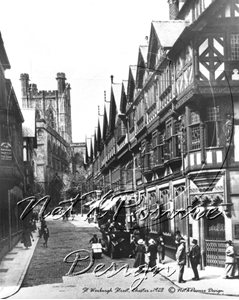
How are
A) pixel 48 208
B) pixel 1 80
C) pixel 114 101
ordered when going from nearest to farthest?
pixel 48 208 → pixel 1 80 → pixel 114 101

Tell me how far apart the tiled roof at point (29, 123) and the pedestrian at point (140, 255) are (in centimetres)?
695

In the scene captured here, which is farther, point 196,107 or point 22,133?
point 22,133

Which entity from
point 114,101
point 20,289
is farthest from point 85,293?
point 114,101

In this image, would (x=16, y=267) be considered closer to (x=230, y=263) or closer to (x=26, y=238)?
Answer: (x=26, y=238)

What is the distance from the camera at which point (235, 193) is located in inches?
779

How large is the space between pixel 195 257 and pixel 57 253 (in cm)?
496

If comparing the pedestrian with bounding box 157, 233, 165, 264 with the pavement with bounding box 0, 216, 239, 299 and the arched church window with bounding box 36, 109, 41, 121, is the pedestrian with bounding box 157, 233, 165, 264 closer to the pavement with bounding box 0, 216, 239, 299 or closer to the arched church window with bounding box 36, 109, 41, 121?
the pavement with bounding box 0, 216, 239, 299

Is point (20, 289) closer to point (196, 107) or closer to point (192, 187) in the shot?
point (192, 187)

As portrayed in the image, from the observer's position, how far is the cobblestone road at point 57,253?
17.2 meters

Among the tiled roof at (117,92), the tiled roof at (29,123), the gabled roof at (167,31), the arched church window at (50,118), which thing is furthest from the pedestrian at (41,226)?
the tiled roof at (117,92)

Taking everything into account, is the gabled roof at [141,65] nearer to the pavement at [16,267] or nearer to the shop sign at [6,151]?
the shop sign at [6,151]

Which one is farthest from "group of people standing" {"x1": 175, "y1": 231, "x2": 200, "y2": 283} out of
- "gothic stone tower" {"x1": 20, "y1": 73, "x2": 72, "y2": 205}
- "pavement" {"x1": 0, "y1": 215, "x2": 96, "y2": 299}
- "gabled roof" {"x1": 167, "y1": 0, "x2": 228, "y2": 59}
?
"gabled roof" {"x1": 167, "y1": 0, "x2": 228, "y2": 59}

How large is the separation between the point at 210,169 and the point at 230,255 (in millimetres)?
3429

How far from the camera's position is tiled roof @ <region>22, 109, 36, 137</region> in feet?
73.4
